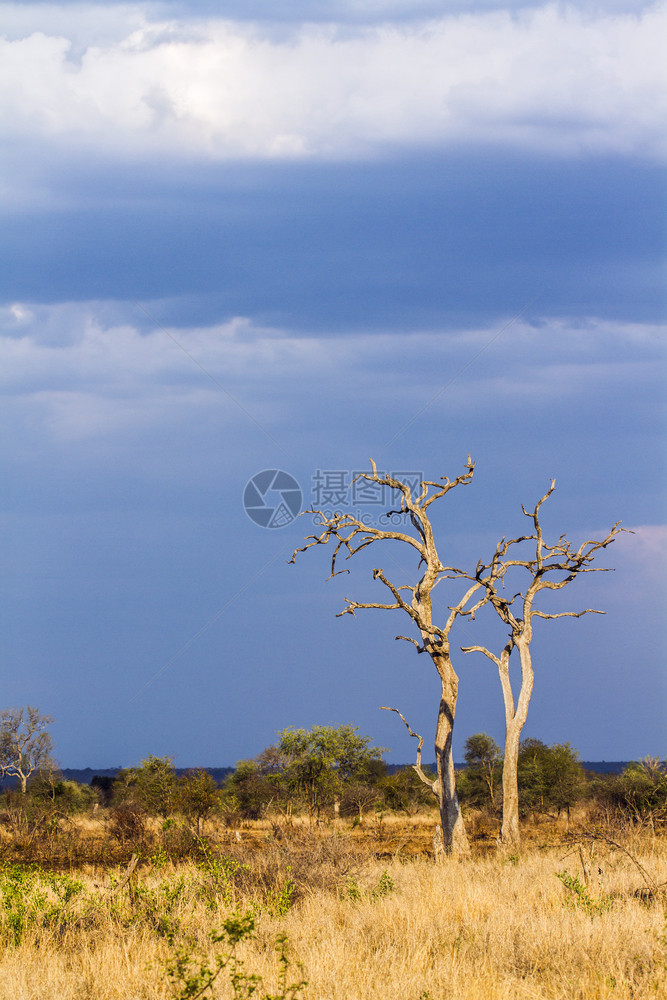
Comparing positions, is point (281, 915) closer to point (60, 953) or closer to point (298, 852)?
point (60, 953)

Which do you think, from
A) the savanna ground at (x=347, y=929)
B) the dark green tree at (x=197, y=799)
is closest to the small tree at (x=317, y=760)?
the dark green tree at (x=197, y=799)

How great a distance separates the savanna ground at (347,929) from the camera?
20.5 ft

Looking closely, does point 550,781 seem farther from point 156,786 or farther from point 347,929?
point 347,929

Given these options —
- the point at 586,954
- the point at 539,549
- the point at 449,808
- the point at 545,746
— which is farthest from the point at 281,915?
the point at 545,746

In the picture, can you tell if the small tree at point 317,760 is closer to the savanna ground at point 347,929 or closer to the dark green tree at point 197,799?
the dark green tree at point 197,799

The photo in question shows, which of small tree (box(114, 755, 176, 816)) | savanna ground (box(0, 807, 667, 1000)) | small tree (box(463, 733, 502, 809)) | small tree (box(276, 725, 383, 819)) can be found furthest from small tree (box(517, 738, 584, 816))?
savanna ground (box(0, 807, 667, 1000))

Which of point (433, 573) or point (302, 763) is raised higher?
point (433, 573)

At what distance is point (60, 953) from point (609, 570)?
13675 mm

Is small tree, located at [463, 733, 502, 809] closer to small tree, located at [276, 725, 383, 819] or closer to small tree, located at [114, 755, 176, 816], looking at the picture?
small tree, located at [276, 725, 383, 819]

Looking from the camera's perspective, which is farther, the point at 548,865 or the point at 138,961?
the point at 548,865

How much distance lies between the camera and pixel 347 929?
815 cm

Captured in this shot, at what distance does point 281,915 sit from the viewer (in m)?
8.59

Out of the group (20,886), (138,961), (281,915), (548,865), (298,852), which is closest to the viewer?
(138,961)

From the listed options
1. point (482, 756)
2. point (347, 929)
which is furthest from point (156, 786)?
point (347, 929)
